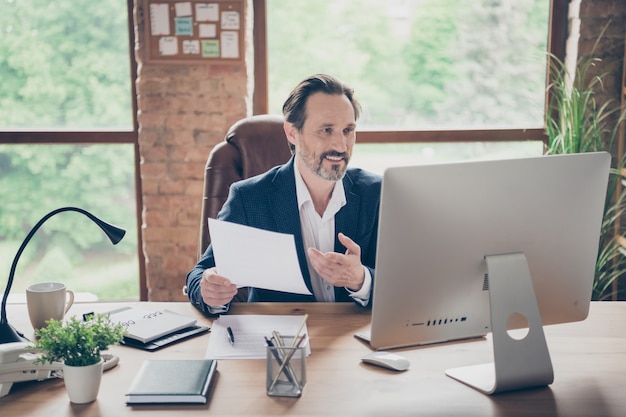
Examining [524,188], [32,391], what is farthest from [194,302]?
[524,188]

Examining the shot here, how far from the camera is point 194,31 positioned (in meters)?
3.30

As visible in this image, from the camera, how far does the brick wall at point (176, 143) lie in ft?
10.9

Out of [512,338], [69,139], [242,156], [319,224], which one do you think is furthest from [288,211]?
[69,139]

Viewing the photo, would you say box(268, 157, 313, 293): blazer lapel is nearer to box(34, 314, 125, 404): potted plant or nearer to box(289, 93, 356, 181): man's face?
box(289, 93, 356, 181): man's face

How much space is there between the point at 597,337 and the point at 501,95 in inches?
79.7

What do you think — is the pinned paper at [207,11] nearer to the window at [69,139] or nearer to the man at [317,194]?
the window at [69,139]

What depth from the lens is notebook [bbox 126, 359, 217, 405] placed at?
4.46ft

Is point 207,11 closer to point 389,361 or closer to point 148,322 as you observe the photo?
point 148,322

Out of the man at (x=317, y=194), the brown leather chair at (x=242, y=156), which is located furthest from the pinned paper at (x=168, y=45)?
the man at (x=317, y=194)

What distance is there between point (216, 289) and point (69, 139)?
6.74ft

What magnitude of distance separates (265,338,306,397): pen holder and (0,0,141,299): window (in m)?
2.32

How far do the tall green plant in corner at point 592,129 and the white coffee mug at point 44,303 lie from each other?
2.21 meters

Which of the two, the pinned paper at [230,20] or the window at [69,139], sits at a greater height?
the pinned paper at [230,20]

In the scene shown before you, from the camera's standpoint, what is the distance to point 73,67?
3.49m
